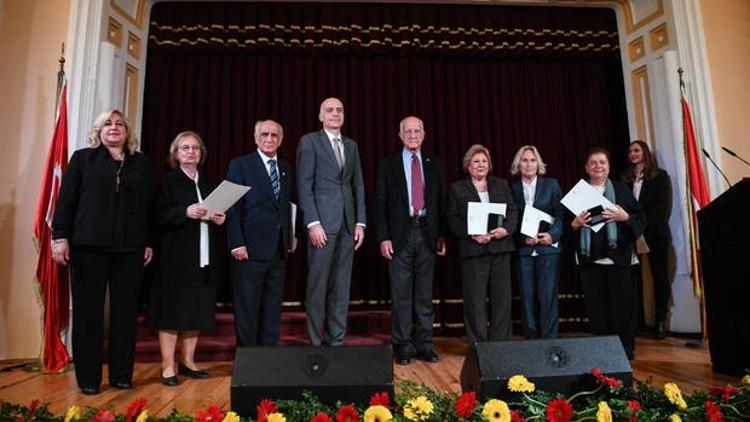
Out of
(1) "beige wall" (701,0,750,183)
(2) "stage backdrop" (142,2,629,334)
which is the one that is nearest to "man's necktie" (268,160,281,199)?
(2) "stage backdrop" (142,2,629,334)

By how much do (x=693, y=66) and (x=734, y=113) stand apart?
49 centimetres

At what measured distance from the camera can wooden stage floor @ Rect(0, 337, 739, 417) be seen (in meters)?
2.09

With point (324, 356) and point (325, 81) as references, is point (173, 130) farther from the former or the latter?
point (324, 356)

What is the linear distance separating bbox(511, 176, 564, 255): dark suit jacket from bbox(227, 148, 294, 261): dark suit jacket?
1484mm

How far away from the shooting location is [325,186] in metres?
2.92

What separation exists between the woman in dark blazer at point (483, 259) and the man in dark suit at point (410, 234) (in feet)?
0.46

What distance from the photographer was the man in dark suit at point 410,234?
118 inches

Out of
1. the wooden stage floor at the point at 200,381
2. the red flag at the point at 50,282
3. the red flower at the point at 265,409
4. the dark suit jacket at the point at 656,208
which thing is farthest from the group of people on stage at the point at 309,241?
the red flower at the point at 265,409

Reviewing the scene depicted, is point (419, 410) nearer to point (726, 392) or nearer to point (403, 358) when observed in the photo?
point (726, 392)

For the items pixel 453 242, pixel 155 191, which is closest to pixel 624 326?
pixel 453 242

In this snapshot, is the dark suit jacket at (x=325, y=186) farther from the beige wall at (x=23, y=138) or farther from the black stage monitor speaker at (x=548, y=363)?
the beige wall at (x=23, y=138)

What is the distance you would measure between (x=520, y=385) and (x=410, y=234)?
1639 millimetres

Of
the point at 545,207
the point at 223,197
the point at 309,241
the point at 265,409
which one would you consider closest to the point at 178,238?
the point at 223,197

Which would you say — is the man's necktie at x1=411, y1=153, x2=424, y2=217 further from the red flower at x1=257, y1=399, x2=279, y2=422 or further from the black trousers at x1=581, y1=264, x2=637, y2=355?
the red flower at x1=257, y1=399, x2=279, y2=422
